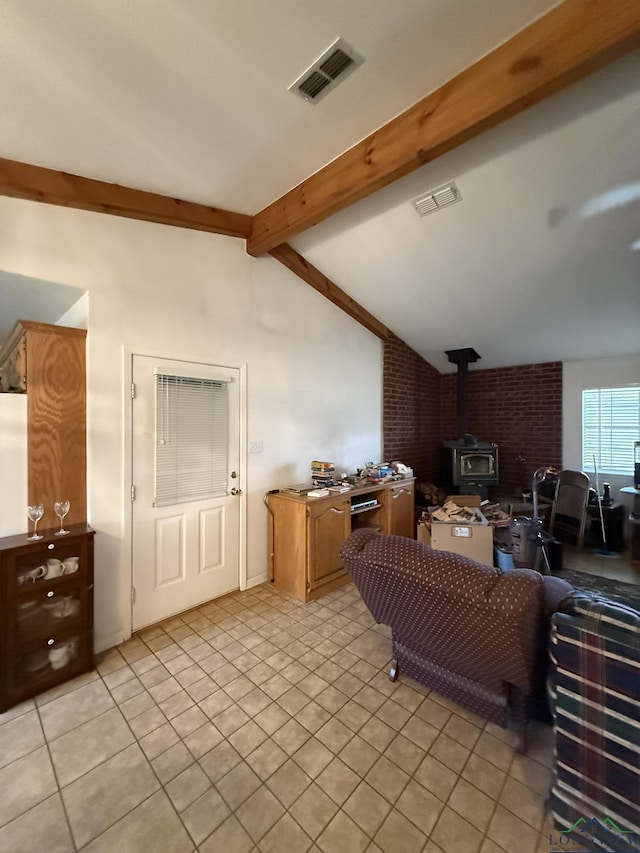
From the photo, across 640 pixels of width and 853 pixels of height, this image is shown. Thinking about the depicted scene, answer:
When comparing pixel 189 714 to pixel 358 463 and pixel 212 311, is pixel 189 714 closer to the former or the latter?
pixel 212 311

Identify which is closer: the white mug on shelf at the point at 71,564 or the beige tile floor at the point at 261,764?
the beige tile floor at the point at 261,764

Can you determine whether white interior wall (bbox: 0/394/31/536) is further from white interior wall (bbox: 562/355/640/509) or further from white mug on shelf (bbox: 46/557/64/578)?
white interior wall (bbox: 562/355/640/509)

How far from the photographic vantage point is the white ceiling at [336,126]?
1411 mm

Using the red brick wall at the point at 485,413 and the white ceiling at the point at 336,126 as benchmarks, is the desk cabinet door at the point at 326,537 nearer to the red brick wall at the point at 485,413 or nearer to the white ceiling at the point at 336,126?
the red brick wall at the point at 485,413

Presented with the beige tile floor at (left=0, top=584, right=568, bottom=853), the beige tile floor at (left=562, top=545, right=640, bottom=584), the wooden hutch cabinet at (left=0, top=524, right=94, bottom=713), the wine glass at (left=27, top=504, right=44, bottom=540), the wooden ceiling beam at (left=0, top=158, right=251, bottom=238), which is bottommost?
the beige tile floor at (left=0, top=584, right=568, bottom=853)

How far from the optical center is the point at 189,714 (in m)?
1.81

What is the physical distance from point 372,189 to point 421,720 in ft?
10.1

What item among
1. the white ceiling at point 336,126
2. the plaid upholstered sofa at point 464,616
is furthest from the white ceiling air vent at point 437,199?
the plaid upholstered sofa at point 464,616

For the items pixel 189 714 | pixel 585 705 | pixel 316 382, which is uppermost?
pixel 316 382

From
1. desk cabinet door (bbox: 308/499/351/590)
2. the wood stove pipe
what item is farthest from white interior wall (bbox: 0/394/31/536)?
Answer: the wood stove pipe

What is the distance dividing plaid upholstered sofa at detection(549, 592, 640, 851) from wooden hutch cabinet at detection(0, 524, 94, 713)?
8.03ft

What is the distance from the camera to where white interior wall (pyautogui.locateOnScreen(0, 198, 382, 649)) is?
2.29 meters

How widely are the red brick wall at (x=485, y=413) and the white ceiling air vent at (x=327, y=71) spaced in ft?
10.7

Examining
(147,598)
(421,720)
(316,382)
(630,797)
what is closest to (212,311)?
(316,382)
